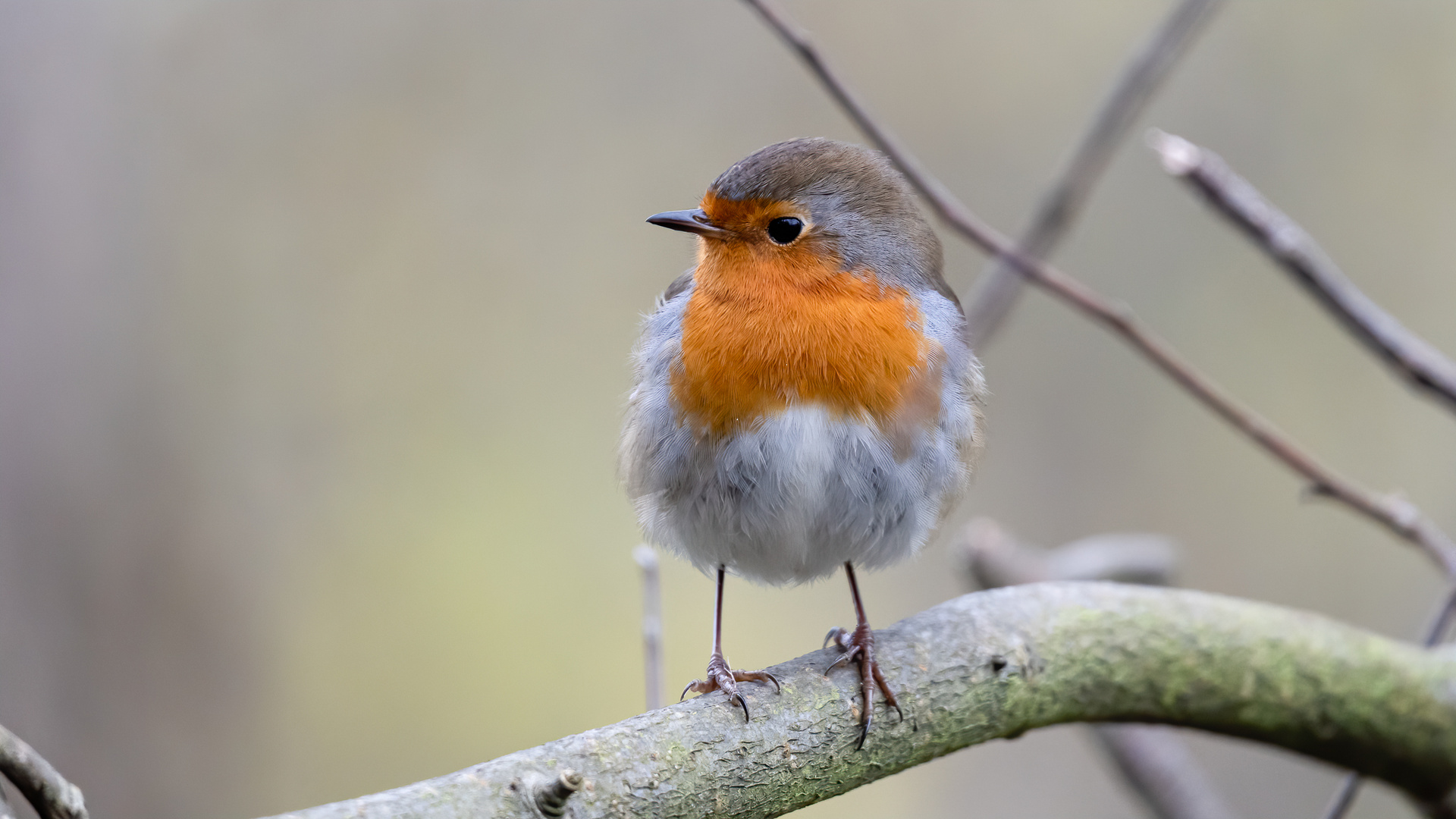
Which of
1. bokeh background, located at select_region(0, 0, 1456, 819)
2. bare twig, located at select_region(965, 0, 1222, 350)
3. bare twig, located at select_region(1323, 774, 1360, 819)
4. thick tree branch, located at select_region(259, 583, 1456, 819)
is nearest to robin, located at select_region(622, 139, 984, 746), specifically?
thick tree branch, located at select_region(259, 583, 1456, 819)

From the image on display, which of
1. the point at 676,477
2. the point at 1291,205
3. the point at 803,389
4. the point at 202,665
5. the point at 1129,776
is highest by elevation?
the point at 1291,205

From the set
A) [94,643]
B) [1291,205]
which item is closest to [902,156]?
[94,643]

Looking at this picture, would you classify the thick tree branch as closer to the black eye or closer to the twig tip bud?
the black eye

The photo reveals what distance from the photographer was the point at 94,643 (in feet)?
13.2

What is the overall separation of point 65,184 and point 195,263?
2.01 feet

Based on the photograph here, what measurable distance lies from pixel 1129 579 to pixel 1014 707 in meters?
1.57

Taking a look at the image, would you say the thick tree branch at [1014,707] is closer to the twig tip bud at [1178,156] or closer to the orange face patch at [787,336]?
the orange face patch at [787,336]

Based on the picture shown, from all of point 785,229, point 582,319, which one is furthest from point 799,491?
point 582,319

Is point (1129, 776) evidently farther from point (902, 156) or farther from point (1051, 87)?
point (1051, 87)

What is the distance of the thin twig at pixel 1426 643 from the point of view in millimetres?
2643

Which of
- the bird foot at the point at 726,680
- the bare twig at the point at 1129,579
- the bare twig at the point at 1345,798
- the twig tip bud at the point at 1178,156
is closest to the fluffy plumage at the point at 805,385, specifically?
the bird foot at the point at 726,680

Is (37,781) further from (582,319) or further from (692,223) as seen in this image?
(582,319)

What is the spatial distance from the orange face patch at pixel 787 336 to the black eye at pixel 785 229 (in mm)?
13

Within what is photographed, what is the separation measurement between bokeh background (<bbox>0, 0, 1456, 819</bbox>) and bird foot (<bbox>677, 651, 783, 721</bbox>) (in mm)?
2996
